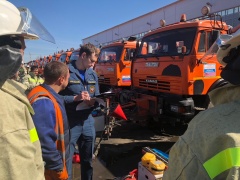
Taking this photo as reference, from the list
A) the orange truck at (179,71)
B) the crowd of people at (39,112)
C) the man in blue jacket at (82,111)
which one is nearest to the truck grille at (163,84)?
the orange truck at (179,71)

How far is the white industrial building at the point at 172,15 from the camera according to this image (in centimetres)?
1686

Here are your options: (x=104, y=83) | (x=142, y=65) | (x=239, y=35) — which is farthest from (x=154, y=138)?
(x=239, y=35)

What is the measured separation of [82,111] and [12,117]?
6.15 feet

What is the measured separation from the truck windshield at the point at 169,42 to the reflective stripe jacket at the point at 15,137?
425cm

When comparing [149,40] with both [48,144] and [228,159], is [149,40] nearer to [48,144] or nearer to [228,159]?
[48,144]

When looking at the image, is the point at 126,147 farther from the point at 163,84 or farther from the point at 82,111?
the point at 82,111

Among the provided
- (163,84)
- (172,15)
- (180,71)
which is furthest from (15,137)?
(172,15)

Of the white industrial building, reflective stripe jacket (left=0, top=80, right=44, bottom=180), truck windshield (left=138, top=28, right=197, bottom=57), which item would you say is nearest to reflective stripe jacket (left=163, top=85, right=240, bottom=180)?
reflective stripe jacket (left=0, top=80, right=44, bottom=180)

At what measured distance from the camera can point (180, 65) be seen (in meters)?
4.73

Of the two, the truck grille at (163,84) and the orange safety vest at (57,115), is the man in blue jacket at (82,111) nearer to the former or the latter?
the orange safety vest at (57,115)

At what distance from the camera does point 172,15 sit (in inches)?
963

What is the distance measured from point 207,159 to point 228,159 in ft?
0.23

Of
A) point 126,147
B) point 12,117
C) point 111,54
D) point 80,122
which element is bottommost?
point 126,147

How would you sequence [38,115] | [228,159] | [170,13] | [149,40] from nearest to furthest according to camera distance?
[228,159] < [38,115] < [149,40] < [170,13]
